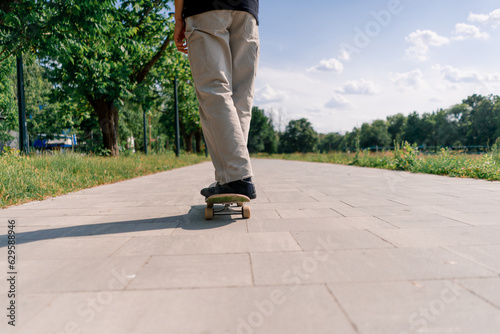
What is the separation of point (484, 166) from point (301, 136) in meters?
74.5

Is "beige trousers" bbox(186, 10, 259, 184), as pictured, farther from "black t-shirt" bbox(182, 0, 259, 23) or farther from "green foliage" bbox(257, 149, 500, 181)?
"green foliage" bbox(257, 149, 500, 181)

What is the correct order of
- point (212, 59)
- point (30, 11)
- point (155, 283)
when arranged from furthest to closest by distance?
point (30, 11) → point (212, 59) → point (155, 283)

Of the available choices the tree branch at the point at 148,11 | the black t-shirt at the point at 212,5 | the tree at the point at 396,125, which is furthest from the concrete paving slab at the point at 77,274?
the tree at the point at 396,125

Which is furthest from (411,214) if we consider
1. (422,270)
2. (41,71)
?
(41,71)

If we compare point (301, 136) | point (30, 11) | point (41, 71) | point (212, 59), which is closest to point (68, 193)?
point (212, 59)

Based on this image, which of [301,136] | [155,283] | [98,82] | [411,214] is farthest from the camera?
[301,136]

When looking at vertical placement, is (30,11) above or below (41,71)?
below

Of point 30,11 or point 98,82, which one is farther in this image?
point 98,82

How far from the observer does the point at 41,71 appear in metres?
27.8

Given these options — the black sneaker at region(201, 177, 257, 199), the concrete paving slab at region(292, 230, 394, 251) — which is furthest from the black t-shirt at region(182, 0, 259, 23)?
the concrete paving slab at region(292, 230, 394, 251)

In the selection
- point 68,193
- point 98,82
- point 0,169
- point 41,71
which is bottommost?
point 68,193

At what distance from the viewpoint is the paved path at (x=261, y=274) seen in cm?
101

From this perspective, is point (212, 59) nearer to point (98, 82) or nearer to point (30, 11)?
point (30, 11)

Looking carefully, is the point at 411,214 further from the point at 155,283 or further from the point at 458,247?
the point at 155,283
